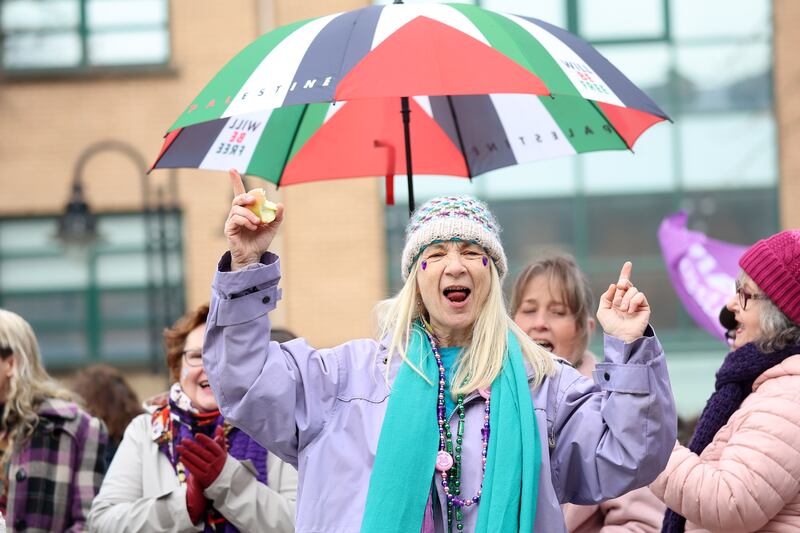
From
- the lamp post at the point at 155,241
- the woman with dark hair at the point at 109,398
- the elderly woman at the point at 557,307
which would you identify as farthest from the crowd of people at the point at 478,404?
the lamp post at the point at 155,241

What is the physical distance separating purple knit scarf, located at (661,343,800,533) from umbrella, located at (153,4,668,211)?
0.80 meters

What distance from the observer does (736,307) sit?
11.8 ft

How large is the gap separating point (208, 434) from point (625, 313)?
1.89 m

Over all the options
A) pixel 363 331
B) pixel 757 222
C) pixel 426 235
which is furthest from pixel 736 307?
pixel 757 222

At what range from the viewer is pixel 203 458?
12.7 feet

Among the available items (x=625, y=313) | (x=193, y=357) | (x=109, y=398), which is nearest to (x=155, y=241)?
(x=109, y=398)

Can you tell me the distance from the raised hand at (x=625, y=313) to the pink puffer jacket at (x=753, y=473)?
636 mm

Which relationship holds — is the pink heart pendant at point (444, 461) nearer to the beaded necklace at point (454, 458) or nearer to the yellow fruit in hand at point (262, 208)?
the beaded necklace at point (454, 458)

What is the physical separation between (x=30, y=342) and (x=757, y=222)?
8.34 meters

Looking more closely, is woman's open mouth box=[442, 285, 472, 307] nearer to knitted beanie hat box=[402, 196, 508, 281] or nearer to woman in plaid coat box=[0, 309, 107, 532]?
knitted beanie hat box=[402, 196, 508, 281]

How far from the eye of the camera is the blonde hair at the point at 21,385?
A: 14.4 feet

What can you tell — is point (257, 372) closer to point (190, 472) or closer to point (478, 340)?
point (478, 340)

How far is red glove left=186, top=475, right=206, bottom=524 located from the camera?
3914 millimetres

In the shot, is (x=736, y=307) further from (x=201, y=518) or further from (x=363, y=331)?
(x=363, y=331)
